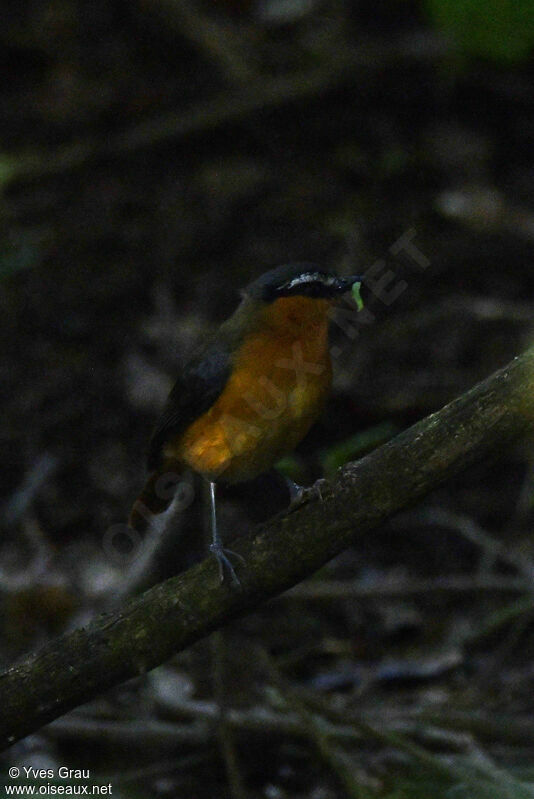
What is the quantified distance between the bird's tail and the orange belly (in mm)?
Result: 466

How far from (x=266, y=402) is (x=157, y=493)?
78cm

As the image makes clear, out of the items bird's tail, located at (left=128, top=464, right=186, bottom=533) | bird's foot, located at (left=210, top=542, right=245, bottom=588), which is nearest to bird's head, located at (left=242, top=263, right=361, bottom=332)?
bird's tail, located at (left=128, top=464, right=186, bottom=533)

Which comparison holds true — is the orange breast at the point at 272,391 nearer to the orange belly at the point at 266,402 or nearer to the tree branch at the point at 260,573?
the orange belly at the point at 266,402

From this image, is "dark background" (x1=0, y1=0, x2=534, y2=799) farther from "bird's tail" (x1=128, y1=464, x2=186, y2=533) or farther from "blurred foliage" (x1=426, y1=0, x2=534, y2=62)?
"bird's tail" (x1=128, y1=464, x2=186, y2=533)

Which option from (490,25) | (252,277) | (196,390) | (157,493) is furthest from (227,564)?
(490,25)

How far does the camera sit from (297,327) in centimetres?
360

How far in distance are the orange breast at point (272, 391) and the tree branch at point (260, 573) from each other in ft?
1.91

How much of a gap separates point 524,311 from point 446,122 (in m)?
1.89

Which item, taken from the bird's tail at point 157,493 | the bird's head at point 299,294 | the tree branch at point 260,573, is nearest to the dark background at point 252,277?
the bird's head at point 299,294

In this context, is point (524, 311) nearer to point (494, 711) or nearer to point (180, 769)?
point (494, 711)

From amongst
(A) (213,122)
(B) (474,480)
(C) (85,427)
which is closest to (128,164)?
(A) (213,122)

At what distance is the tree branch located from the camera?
2.76 meters

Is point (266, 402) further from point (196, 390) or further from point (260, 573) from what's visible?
point (260, 573)

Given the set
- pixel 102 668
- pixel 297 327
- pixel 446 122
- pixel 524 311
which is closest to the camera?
pixel 102 668
